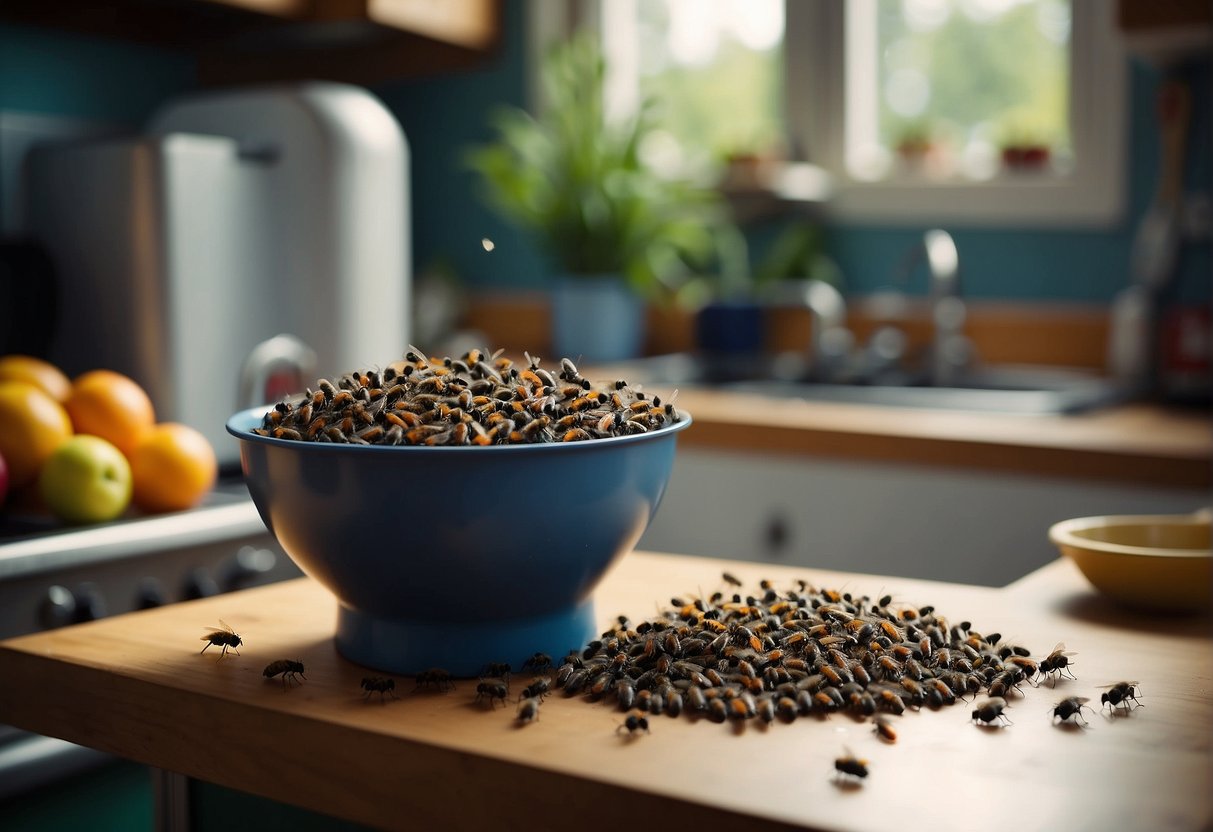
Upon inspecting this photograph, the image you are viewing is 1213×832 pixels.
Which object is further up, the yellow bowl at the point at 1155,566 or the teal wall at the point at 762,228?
the teal wall at the point at 762,228

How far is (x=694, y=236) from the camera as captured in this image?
125 inches

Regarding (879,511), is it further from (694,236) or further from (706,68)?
(706,68)

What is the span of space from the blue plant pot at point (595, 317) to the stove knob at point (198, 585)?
1.53m

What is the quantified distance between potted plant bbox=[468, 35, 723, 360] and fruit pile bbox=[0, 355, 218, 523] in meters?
Answer: 1.54

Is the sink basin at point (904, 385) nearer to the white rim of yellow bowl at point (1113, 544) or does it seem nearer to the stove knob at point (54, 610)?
the white rim of yellow bowl at point (1113, 544)

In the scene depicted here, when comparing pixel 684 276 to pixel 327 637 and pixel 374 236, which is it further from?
pixel 327 637

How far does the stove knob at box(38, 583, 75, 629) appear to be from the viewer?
60.1 inches

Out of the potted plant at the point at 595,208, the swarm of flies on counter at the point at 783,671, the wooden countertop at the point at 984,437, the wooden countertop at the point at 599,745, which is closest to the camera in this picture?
the wooden countertop at the point at 599,745

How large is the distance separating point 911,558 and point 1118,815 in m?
1.57

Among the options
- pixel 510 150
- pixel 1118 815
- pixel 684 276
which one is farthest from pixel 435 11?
pixel 1118 815

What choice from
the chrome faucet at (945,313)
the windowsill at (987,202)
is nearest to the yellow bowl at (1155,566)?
the chrome faucet at (945,313)

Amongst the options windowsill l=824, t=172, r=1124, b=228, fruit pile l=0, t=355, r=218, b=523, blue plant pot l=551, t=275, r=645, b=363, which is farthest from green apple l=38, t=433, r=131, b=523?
windowsill l=824, t=172, r=1124, b=228

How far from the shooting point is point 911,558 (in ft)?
7.30

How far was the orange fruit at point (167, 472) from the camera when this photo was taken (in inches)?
66.2
